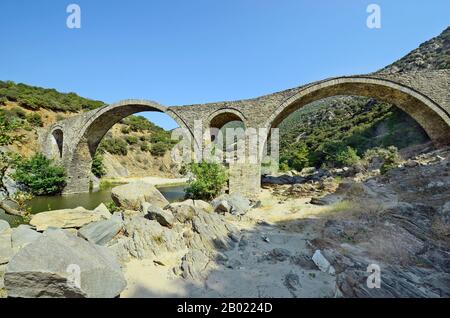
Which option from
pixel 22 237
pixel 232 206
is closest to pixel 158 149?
pixel 232 206

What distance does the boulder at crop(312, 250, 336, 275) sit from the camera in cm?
459

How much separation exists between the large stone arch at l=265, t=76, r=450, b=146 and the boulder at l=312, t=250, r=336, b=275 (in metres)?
9.40

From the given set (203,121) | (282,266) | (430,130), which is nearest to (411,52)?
(430,130)

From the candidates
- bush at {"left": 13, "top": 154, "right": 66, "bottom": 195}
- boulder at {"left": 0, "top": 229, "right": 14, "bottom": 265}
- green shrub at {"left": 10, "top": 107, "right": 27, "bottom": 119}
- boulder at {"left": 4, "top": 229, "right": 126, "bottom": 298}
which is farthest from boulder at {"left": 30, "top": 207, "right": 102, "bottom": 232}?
green shrub at {"left": 10, "top": 107, "right": 27, "bottom": 119}

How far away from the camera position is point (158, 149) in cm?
3856

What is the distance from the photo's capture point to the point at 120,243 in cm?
545

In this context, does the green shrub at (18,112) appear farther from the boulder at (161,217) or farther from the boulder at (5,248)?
the boulder at (161,217)

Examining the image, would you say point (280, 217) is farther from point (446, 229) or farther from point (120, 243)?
point (120, 243)

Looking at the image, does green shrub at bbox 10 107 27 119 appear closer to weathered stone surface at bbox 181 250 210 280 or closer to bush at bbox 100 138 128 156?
bush at bbox 100 138 128 156

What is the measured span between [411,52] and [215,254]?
180ft

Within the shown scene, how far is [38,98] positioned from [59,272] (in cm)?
3602

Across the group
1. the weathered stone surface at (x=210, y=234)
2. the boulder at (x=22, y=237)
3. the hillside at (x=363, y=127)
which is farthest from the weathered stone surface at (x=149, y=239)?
the hillside at (x=363, y=127)

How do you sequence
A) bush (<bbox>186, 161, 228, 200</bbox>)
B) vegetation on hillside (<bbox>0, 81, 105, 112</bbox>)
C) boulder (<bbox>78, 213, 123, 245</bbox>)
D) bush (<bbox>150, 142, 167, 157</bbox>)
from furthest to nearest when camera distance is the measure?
bush (<bbox>150, 142, 167, 157</bbox>), vegetation on hillside (<bbox>0, 81, 105, 112</bbox>), bush (<bbox>186, 161, 228, 200</bbox>), boulder (<bbox>78, 213, 123, 245</bbox>)

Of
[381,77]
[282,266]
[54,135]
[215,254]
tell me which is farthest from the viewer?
[54,135]
